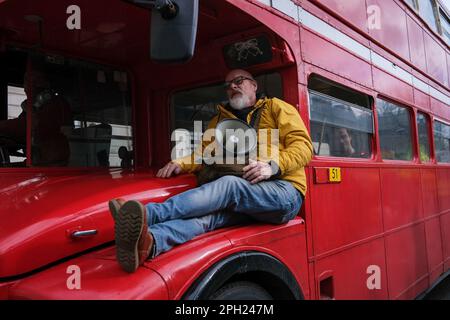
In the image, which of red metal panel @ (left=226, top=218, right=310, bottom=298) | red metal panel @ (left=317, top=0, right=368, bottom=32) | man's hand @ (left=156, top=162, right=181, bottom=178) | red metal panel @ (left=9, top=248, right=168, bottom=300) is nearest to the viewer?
red metal panel @ (left=9, top=248, right=168, bottom=300)

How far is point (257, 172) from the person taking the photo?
7.04 ft

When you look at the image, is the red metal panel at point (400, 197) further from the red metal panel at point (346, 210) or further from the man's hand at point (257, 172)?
the man's hand at point (257, 172)

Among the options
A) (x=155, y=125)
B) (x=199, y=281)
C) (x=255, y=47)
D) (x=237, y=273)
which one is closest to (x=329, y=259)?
(x=237, y=273)

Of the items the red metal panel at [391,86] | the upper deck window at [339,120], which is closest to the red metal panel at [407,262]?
the upper deck window at [339,120]

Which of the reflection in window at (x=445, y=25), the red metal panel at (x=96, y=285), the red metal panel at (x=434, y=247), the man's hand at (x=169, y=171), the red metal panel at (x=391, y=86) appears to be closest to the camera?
the red metal panel at (x=96, y=285)

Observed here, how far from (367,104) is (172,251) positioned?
239 cm

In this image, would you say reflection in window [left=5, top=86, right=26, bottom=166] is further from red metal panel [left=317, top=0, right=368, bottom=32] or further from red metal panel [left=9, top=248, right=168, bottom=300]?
red metal panel [left=317, top=0, right=368, bottom=32]

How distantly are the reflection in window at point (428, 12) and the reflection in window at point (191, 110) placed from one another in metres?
3.63

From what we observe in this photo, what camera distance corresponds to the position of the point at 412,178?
405 cm

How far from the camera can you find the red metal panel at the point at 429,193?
4324mm

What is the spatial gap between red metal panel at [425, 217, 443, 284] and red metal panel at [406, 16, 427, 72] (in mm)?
1782

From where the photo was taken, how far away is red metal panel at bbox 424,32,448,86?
5227mm

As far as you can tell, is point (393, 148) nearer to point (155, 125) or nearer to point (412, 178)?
point (412, 178)

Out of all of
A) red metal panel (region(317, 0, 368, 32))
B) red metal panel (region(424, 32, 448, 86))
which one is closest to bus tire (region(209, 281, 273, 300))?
red metal panel (region(317, 0, 368, 32))
